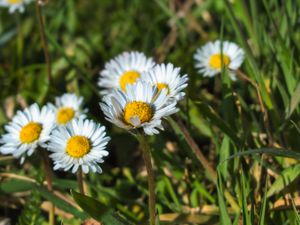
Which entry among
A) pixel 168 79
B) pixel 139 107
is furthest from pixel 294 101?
pixel 139 107

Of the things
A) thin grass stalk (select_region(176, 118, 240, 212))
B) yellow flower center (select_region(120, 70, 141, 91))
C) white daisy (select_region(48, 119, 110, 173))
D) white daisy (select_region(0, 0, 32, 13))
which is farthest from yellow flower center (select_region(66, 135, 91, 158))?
white daisy (select_region(0, 0, 32, 13))

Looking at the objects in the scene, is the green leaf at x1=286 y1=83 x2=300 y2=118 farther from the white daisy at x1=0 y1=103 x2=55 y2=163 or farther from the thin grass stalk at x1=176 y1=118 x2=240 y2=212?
the white daisy at x1=0 y1=103 x2=55 y2=163

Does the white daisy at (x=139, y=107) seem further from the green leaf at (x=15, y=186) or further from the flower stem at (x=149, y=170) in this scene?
the green leaf at (x=15, y=186)

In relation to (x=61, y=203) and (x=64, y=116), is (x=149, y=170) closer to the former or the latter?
(x=61, y=203)

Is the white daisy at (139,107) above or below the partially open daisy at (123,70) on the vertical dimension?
below

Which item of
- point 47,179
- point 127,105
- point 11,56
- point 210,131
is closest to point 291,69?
point 210,131

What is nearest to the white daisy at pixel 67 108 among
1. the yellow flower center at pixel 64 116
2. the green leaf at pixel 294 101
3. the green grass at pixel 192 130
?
the yellow flower center at pixel 64 116

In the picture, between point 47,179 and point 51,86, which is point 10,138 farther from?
point 51,86
